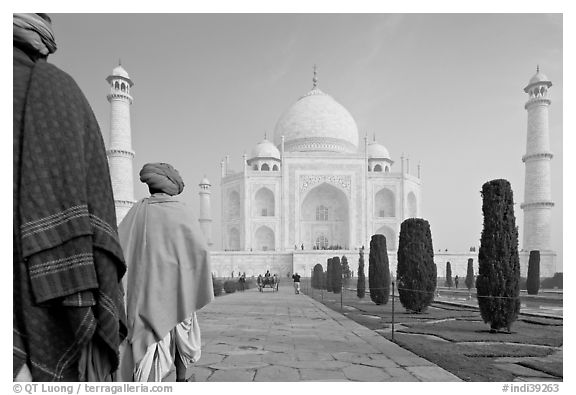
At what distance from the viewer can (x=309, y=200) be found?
36250 mm

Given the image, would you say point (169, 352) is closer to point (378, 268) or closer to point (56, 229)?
point (56, 229)

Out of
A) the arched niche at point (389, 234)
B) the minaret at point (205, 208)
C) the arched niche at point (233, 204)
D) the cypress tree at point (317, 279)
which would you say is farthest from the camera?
the arched niche at point (233, 204)

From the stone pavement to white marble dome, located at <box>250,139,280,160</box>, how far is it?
3225cm

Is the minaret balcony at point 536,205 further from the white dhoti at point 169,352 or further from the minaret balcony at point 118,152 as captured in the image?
the white dhoti at point 169,352

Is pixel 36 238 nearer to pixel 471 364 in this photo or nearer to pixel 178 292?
pixel 178 292

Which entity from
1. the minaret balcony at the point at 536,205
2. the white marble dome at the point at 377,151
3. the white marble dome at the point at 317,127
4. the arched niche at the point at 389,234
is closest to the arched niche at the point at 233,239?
the white marble dome at the point at 317,127

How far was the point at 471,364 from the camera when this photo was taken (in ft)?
10.8

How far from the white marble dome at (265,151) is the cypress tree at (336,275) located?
22431 mm

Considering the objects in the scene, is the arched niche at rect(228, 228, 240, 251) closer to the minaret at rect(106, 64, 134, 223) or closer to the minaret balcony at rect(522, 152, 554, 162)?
the minaret at rect(106, 64, 134, 223)

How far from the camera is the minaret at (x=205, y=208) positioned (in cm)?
3469

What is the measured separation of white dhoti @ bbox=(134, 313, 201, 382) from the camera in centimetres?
204

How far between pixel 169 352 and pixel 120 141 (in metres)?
23.0
